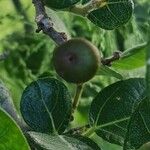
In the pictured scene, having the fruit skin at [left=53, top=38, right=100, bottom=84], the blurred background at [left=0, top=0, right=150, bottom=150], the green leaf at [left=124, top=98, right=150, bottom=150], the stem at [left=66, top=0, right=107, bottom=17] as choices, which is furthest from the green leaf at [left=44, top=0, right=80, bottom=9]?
the blurred background at [left=0, top=0, right=150, bottom=150]

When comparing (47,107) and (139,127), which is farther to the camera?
(47,107)

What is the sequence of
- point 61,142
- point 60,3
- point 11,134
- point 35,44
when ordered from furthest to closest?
point 35,44 < point 60,3 < point 61,142 < point 11,134

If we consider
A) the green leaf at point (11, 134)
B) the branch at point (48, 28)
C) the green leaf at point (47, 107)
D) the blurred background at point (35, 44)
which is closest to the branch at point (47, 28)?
the branch at point (48, 28)

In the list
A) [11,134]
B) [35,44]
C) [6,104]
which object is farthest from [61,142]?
[35,44]

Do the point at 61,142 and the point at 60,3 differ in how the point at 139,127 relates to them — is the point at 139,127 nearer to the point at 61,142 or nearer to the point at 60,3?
the point at 61,142

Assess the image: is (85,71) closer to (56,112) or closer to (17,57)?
(56,112)

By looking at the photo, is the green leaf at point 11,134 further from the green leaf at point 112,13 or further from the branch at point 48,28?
the green leaf at point 112,13
